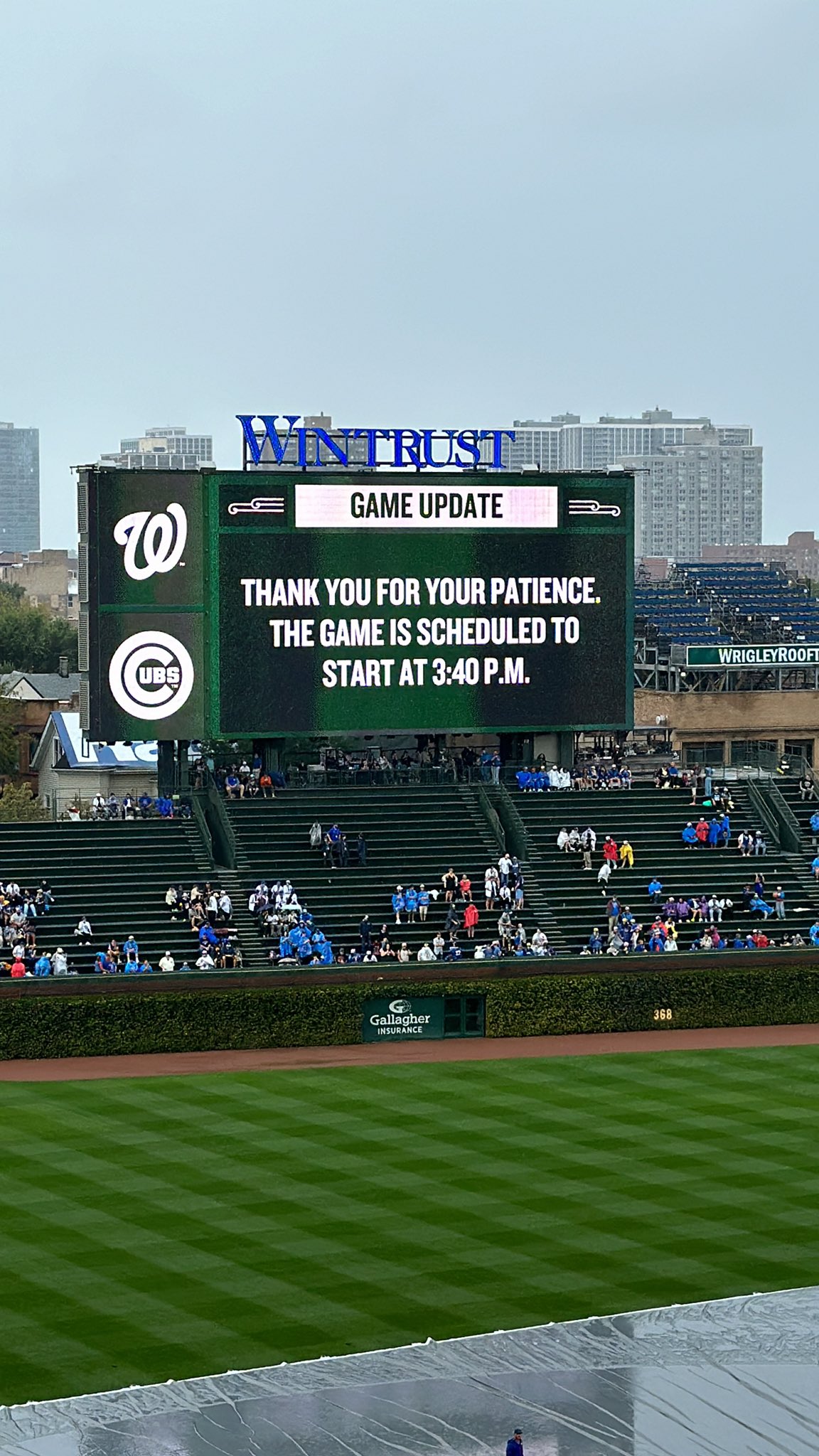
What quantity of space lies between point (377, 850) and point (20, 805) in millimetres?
34840

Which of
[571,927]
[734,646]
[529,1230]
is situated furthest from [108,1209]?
[734,646]

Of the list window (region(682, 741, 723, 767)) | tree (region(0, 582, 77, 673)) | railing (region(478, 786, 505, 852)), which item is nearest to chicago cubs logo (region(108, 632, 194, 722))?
railing (region(478, 786, 505, 852))

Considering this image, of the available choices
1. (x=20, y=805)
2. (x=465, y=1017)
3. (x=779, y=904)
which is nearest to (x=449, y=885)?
(x=465, y=1017)

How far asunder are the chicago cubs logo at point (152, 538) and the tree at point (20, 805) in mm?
28074

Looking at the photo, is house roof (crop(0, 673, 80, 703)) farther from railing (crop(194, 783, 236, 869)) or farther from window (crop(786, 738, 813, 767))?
railing (crop(194, 783, 236, 869))

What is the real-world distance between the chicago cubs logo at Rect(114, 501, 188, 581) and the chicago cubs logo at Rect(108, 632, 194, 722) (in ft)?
5.50

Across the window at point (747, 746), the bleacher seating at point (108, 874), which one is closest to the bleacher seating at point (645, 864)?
the bleacher seating at point (108, 874)

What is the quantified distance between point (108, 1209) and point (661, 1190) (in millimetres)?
9273

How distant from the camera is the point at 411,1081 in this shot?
158ft

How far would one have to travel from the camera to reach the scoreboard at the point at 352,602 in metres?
56.8

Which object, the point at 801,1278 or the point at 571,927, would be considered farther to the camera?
the point at 571,927

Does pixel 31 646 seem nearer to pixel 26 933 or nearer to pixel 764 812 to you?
pixel 764 812

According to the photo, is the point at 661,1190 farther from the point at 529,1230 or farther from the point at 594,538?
the point at 594,538

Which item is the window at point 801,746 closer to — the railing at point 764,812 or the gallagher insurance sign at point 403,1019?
the railing at point 764,812
